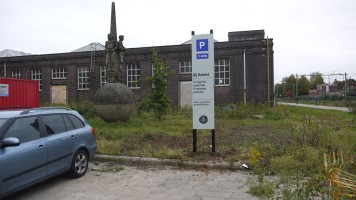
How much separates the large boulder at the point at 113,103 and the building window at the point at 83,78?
19192 millimetres

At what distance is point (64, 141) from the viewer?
613 centimetres

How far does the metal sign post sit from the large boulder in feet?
19.5

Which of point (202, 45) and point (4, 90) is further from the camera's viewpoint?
point (4, 90)

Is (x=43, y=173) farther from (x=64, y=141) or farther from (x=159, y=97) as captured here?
(x=159, y=97)

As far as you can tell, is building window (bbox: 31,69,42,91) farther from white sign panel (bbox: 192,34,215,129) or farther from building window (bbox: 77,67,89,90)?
white sign panel (bbox: 192,34,215,129)

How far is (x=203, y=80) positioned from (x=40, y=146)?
4337 millimetres

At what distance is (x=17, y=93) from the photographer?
49.8 feet

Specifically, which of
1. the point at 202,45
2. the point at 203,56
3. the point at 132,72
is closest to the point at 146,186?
the point at 203,56

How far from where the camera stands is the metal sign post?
811 centimetres

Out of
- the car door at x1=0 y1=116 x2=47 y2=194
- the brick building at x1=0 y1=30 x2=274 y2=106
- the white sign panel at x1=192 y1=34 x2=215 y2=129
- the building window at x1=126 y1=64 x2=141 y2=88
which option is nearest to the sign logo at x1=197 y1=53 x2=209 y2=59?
the white sign panel at x1=192 y1=34 x2=215 y2=129

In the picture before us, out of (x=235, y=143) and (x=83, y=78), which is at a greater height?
(x=83, y=78)

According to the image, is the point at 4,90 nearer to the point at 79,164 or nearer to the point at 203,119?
the point at 79,164

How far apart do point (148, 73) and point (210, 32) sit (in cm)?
2183

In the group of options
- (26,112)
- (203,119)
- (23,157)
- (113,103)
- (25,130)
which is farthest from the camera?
(113,103)
